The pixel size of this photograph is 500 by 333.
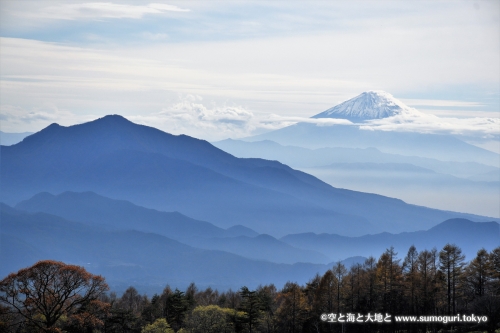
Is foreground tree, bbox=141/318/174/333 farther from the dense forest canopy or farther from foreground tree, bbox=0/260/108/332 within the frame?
foreground tree, bbox=0/260/108/332

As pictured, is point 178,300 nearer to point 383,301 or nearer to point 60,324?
point 60,324

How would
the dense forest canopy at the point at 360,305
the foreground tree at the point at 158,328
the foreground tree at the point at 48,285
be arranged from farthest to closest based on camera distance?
the foreground tree at the point at 158,328
the dense forest canopy at the point at 360,305
the foreground tree at the point at 48,285

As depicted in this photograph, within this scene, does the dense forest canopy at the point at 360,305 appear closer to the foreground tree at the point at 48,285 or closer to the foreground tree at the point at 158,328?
the foreground tree at the point at 158,328

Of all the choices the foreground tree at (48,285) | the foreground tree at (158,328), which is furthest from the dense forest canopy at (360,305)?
the foreground tree at (48,285)

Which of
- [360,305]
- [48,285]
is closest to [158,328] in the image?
[48,285]

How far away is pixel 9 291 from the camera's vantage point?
5853 cm

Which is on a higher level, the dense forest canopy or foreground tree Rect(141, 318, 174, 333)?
the dense forest canopy

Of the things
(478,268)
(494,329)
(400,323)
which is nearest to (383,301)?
(400,323)

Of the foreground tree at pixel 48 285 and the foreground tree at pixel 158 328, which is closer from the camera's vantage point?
the foreground tree at pixel 48 285

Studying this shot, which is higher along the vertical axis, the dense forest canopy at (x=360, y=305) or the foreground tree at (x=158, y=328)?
the dense forest canopy at (x=360, y=305)

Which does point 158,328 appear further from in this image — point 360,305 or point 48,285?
point 360,305

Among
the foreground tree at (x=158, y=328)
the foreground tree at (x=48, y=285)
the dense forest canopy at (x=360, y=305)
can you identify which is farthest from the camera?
the foreground tree at (x=158, y=328)

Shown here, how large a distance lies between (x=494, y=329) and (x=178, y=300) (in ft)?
134

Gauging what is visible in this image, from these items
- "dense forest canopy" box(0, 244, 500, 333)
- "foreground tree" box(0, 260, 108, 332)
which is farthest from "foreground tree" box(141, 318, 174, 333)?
"foreground tree" box(0, 260, 108, 332)
